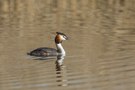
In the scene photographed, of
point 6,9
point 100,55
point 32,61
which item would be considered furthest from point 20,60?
point 6,9

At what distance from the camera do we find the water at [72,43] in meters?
18.0

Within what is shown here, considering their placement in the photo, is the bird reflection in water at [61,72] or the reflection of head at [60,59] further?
the reflection of head at [60,59]

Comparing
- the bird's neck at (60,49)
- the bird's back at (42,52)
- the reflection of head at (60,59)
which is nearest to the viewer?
the reflection of head at (60,59)

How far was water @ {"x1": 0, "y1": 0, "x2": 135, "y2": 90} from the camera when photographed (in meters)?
18.0

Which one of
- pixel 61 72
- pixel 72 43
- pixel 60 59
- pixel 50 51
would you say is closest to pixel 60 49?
pixel 50 51

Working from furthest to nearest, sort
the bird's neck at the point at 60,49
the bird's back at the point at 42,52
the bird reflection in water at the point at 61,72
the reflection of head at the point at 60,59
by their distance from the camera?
the bird's neck at the point at 60,49 → the bird's back at the point at 42,52 → the reflection of head at the point at 60,59 → the bird reflection in water at the point at 61,72

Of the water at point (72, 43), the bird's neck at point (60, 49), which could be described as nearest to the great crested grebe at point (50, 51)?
the bird's neck at point (60, 49)

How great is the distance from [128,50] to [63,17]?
9.94 metres

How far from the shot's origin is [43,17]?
31.9m

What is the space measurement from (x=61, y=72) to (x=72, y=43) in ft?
16.1

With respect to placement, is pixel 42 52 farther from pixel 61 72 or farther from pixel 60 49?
pixel 61 72

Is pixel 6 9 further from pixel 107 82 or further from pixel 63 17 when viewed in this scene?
pixel 107 82

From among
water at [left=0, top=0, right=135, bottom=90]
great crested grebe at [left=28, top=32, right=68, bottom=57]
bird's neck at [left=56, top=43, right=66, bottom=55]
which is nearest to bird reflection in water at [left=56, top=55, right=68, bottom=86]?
water at [left=0, top=0, right=135, bottom=90]

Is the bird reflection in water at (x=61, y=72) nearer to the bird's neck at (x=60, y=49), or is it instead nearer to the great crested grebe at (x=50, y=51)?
the bird's neck at (x=60, y=49)
